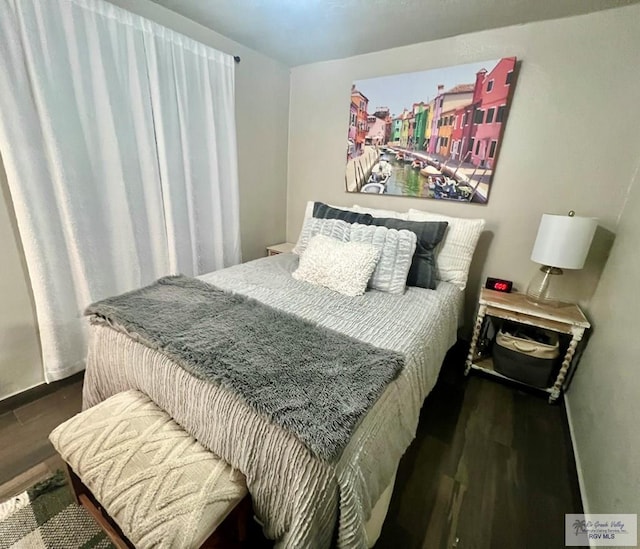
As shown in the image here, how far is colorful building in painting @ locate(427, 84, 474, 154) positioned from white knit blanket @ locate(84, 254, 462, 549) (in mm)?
1246

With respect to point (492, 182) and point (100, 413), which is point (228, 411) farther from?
point (492, 182)

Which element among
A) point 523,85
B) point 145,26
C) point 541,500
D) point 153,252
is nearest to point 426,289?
point 541,500

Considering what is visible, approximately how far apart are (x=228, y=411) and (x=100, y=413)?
0.50 meters

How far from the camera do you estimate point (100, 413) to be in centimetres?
100

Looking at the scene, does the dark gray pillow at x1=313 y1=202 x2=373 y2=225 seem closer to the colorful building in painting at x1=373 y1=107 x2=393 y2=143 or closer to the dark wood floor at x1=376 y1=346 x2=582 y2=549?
the colorful building in painting at x1=373 y1=107 x2=393 y2=143

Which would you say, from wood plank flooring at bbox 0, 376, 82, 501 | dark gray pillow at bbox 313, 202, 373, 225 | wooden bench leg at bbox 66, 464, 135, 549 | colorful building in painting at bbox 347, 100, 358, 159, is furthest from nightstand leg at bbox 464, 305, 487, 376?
wood plank flooring at bbox 0, 376, 82, 501

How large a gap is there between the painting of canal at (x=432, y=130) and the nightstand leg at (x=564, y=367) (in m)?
1.02

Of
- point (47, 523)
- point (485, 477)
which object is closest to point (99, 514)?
point (47, 523)

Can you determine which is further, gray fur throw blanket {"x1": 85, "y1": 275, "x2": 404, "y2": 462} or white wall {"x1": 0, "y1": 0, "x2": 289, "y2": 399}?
white wall {"x1": 0, "y1": 0, "x2": 289, "y2": 399}

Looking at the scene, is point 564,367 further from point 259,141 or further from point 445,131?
point 259,141

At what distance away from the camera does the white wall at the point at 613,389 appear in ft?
3.35

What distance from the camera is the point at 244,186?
2.52m

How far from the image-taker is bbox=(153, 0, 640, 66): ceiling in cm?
158

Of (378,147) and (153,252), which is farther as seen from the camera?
(378,147)
